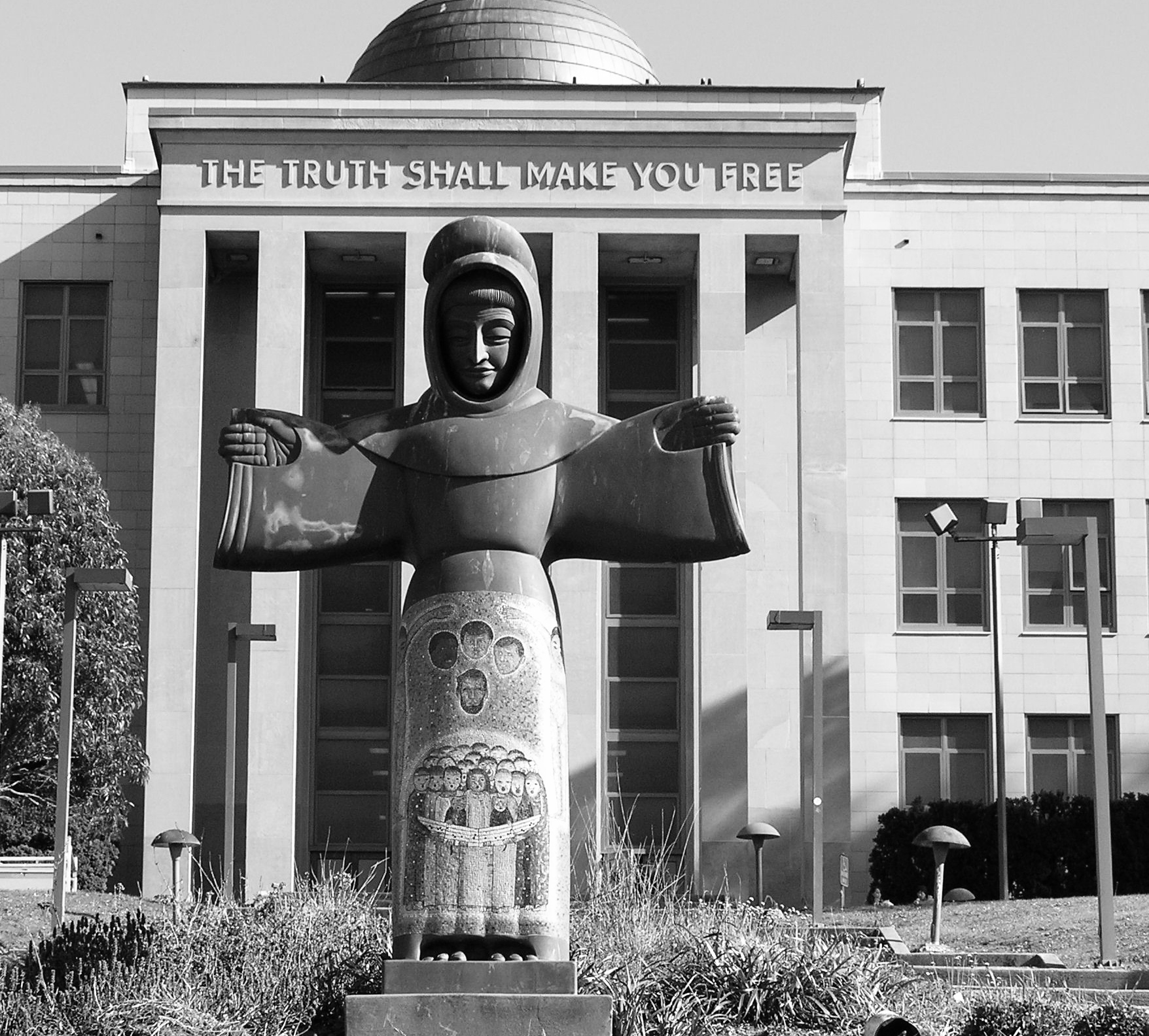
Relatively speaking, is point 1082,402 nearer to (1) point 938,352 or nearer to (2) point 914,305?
(1) point 938,352

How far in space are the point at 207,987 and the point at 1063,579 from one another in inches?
1218

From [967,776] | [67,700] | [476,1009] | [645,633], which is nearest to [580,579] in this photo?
[645,633]

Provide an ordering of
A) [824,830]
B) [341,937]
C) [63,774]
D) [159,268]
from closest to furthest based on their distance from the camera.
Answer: [341,937] → [63,774] → [824,830] → [159,268]

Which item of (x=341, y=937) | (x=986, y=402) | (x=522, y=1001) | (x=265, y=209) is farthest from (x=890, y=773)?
(x=522, y=1001)

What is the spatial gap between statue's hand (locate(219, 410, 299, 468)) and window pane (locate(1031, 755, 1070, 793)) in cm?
3025

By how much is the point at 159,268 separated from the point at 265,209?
2568 millimetres

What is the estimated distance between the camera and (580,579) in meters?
35.4

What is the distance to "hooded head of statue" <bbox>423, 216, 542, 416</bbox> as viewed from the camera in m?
11.1

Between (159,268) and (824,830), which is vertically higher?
(159,268)

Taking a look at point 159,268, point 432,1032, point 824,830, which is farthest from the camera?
point 159,268

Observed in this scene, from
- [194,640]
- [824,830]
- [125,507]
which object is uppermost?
[125,507]

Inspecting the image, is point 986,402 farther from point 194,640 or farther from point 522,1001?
point 522,1001

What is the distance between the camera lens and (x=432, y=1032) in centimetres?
980

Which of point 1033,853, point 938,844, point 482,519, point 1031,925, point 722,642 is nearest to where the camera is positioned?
point 482,519
